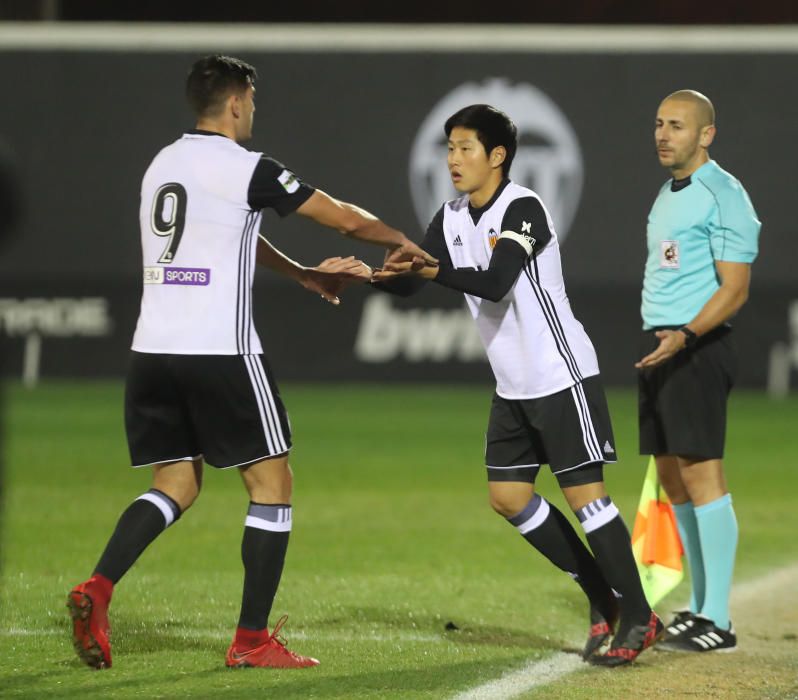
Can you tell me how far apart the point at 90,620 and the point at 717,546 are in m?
2.51

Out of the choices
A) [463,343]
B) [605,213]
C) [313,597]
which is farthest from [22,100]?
[313,597]

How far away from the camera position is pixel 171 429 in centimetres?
522

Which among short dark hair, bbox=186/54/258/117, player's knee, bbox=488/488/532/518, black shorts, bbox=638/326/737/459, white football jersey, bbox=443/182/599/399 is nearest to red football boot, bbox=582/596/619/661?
player's knee, bbox=488/488/532/518

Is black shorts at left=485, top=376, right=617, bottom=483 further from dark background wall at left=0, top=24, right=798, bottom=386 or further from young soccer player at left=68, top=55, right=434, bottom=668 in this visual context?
dark background wall at left=0, top=24, right=798, bottom=386

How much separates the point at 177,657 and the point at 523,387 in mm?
1614

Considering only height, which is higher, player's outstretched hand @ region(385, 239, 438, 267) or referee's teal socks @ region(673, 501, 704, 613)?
player's outstretched hand @ region(385, 239, 438, 267)

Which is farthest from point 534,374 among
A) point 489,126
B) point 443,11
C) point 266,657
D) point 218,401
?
point 443,11

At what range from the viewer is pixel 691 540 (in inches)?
243

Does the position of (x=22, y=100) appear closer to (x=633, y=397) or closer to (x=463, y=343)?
(x=463, y=343)

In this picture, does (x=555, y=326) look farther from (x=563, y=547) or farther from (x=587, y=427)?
(x=563, y=547)

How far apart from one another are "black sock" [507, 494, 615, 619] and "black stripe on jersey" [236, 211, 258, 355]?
1.26 metres

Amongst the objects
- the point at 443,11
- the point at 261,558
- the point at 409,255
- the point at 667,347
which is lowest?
the point at 261,558

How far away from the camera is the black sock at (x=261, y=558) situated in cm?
513

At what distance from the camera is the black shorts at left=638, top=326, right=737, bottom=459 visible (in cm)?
581
